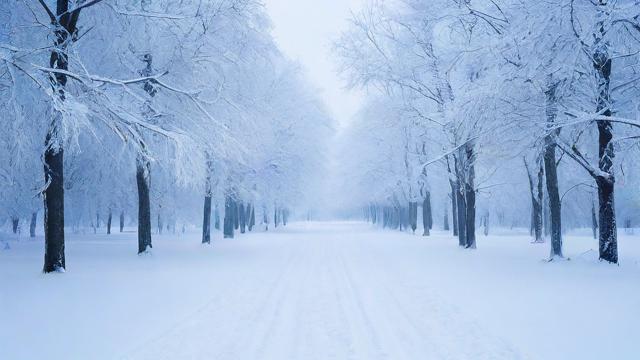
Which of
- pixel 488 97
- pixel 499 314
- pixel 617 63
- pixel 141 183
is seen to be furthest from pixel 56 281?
pixel 617 63

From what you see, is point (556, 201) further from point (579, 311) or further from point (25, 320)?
point (25, 320)

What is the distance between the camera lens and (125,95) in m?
14.5

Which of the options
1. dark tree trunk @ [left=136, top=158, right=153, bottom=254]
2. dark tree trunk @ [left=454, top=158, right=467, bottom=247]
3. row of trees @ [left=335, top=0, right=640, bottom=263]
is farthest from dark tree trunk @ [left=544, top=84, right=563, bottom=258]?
dark tree trunk @ [left=136, top=158, right=153, bottom=254]

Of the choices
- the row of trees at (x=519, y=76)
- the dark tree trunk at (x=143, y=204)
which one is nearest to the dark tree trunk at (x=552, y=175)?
the row of trees at (x=519, y=76)

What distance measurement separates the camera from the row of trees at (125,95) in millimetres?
10039

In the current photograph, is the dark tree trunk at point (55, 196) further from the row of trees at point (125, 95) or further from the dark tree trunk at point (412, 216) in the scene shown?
the dark tree trunk at point (412, 216)

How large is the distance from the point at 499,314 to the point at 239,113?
11.2 meters

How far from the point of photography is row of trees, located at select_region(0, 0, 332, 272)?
32.9 feet

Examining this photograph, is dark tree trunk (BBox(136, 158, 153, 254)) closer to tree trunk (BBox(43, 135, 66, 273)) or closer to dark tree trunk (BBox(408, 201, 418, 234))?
tree trunk (BBox(43, 135, 66, 273))

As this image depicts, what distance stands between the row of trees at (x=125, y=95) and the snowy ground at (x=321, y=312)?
2606 mm

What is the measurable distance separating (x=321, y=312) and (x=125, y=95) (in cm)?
962

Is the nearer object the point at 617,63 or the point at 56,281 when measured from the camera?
the point at 56,281

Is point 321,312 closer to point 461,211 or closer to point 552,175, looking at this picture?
point 552,175

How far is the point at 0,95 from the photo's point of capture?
10234 mm
